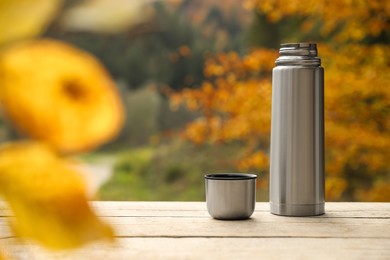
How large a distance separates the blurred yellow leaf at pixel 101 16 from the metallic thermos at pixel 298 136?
0.76 metres

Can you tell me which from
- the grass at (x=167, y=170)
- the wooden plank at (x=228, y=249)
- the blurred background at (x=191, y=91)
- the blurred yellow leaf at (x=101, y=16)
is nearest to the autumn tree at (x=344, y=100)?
the blurred background at (x=191, y=91)

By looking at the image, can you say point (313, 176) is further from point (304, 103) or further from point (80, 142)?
point (80, 142)

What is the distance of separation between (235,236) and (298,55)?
0.99 feet

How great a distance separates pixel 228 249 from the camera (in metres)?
0.64

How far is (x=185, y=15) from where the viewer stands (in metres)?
4.03

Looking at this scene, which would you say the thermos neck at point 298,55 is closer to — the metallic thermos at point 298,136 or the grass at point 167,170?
the metallic thermos at point 298,136

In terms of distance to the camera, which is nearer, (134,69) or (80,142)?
(80,142)

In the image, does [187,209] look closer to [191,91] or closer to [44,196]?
[44,196]

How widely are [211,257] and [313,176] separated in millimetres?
301

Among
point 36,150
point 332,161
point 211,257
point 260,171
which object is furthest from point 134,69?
point 36,150

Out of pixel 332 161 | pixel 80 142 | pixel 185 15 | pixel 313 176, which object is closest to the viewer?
pixel 80 142

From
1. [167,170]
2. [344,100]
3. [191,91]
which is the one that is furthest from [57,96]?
[167,170]

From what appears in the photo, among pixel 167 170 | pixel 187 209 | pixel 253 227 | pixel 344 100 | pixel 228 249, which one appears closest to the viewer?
pixel 228 249

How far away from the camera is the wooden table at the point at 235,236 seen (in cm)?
61
